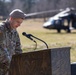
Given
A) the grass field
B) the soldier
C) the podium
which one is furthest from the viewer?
the grass field

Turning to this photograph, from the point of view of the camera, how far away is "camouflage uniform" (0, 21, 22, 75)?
5227 millimetres

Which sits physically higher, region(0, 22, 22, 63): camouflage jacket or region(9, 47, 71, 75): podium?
region(0, 22, 22, 63): camouflage jacket

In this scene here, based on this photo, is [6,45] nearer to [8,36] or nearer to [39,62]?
[8,36]

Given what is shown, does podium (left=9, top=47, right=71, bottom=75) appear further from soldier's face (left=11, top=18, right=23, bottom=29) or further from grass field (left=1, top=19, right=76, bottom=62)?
grass field (left=1, top=19, right=76, bottom=62)

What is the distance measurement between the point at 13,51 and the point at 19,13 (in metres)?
0.54

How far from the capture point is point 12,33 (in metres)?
5.34

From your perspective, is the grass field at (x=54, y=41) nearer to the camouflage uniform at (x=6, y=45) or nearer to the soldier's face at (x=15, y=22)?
the camouflage uniform at (x=6, y=45)

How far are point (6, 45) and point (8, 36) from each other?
124mm

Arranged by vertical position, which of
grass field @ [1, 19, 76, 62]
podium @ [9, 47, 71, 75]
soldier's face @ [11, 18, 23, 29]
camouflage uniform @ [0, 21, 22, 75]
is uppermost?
soldier's face @ [11, 18, 23, 29]

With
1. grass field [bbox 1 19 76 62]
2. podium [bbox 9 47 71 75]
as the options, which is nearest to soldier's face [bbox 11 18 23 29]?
podium [bbox 9 47 71 75]

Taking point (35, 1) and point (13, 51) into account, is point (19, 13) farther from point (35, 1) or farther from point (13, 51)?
point (35, 1)

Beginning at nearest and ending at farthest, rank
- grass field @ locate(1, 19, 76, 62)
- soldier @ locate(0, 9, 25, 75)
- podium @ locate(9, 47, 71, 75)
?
soldier @ locate(0, 9, 25, 75) < podium @ locate(9, 47, 71, 75) < grass field @ locate(1, 19, 76, 62)

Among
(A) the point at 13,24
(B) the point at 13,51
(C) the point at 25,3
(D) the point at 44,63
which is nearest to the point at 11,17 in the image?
(A) the point at 13,24

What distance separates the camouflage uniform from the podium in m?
0.21
